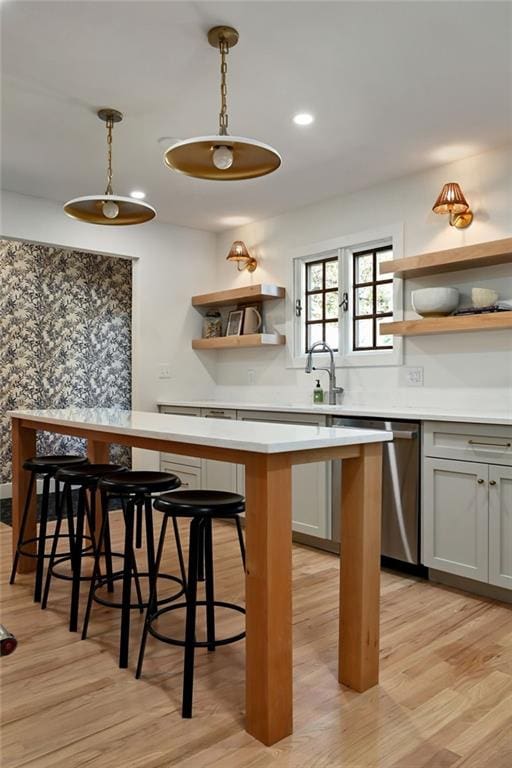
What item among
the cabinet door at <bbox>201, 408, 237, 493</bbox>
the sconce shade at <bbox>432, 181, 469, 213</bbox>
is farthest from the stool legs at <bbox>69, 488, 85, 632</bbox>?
the sconce shade at <bbox>432, 181, 469, 213</bbox>

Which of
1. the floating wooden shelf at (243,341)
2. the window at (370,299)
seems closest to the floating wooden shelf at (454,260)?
the window at (370,299)

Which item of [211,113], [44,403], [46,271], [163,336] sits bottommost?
[44,403]

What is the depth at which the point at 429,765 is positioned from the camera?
1.63 meters

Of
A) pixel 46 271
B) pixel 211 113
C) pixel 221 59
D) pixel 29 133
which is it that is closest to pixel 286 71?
pixel 221 59

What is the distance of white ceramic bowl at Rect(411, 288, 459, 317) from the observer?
3518 mm

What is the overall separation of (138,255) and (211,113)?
213 centimetres

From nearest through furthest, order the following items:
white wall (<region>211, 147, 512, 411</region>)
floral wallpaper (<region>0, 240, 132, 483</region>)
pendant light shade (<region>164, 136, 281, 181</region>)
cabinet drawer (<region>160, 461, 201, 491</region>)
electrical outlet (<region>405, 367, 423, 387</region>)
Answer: pendant light shade (<region>164, 136, 281, 181</region>), white wall (<region>211, 147, 512, 411</region>), electrical outlet (<region>405, 367, 423, 387</region>), cabinet drawer (<region>160, 461, 201, 491</region>), floral wallpaper (<region>0, 240, 132, 483</region>)

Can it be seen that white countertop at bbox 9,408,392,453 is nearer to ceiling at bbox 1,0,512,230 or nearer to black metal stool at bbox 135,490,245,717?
black metal stool at bbox 135,490,245,717

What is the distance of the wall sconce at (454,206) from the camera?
137 inches

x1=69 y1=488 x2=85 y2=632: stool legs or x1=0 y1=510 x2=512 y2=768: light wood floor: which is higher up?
x1=69 y1=488 x2=85 y2=632: stool legs

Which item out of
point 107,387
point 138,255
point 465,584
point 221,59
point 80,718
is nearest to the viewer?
point 80,718

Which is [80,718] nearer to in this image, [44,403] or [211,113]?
[211,113]

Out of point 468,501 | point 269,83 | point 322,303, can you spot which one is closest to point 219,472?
point 322,303

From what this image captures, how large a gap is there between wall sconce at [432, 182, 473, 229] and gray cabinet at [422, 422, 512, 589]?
1367mm
